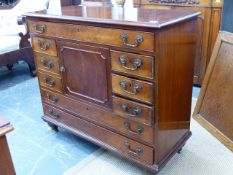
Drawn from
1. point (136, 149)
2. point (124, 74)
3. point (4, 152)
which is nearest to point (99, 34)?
point (124, 74)

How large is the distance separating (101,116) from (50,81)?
1.67ft

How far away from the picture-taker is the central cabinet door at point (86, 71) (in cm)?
157

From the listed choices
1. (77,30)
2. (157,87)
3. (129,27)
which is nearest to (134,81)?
(157,87)

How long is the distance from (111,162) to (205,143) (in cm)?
71

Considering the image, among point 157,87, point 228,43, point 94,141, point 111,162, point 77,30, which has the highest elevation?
point 77,30

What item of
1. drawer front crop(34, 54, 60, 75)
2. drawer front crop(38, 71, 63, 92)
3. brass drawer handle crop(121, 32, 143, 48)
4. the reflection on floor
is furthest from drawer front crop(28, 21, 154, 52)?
the reflection on floor

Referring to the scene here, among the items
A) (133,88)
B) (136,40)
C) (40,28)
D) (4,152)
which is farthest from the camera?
(40,28)

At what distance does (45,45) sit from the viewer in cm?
185

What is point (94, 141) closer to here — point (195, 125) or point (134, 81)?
point (134, 81)

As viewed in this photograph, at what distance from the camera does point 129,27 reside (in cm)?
132

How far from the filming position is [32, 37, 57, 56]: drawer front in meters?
1.81

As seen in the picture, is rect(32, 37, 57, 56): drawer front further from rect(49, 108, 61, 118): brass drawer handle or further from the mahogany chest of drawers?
rect(49, 108, 61, 118): brass drawer handle

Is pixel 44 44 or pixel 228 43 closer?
pixel 228 43

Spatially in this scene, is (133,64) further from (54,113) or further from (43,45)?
(54,113)
